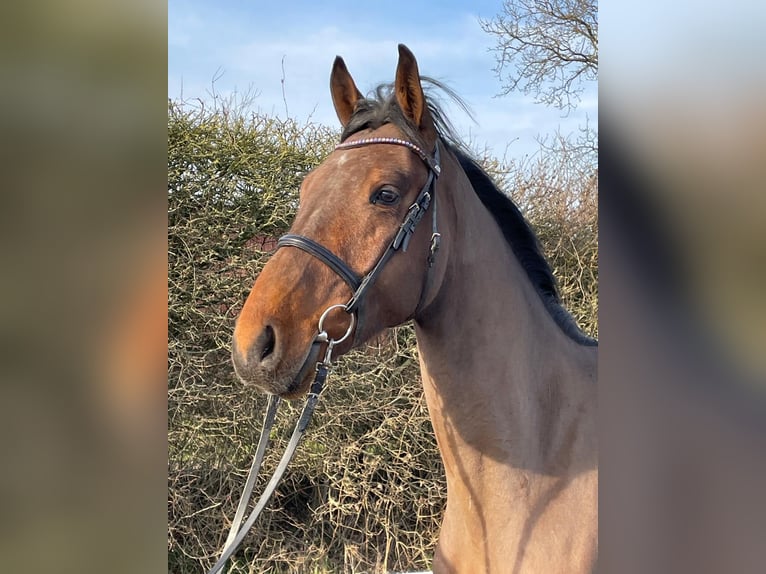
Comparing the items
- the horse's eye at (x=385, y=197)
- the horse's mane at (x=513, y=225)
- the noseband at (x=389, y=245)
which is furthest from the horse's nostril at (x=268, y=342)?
the horse's mane at (x=513, y=225)

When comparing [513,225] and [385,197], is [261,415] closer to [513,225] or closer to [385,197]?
[513,225]

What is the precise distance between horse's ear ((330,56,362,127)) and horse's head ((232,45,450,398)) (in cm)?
12

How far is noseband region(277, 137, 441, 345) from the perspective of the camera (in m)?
1.39

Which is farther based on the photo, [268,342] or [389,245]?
[389,245]

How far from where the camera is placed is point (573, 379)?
172 cm

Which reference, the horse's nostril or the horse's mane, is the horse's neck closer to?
the horse's mane

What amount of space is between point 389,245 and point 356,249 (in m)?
0.10

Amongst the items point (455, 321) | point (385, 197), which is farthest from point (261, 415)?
point (385, 197)

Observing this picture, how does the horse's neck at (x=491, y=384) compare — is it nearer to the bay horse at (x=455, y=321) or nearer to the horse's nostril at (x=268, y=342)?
the bay horse at (x=455, y=321)

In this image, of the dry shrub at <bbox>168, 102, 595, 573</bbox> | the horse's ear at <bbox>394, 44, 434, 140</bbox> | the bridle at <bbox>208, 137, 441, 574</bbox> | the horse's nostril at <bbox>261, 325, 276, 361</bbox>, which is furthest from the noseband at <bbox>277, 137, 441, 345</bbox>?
the dry shrub at <bbox>168, 102, 595, 573</bbox>

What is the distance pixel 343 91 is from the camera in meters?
1.82
